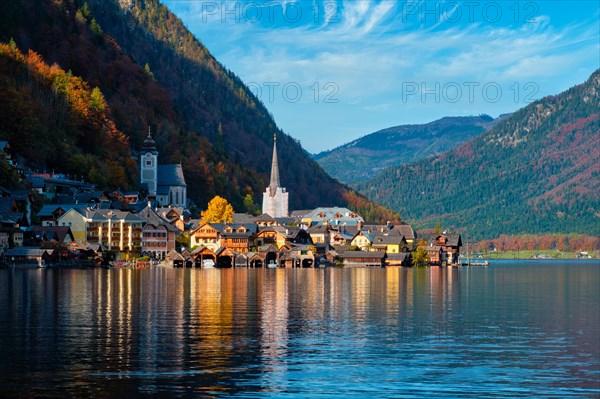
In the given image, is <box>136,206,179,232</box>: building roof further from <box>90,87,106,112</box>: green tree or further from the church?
<box>90,87,106,112</box>: green tree

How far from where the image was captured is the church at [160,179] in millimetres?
169875

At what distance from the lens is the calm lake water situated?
94.4 feet

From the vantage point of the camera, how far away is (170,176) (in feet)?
566

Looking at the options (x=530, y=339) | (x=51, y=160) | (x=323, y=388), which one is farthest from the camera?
(x=51, y=160)

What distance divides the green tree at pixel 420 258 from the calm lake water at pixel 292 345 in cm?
8821

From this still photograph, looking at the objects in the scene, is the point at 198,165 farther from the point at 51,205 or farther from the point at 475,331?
the point at 475,331

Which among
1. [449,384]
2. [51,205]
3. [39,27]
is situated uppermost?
[39,27]

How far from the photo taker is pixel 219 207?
150375mm

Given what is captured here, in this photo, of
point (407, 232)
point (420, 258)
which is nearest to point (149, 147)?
point (407, 232)

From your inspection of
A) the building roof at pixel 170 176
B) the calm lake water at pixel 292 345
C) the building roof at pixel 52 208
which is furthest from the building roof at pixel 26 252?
the building roof at pixel 170 176

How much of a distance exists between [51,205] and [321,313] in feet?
276

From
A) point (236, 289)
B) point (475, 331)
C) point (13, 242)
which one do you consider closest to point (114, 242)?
point (13, 242)

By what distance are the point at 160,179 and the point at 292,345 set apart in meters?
138

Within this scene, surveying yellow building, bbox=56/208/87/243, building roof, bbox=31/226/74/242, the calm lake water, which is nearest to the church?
yellow building, bbox=56/208/87/243
